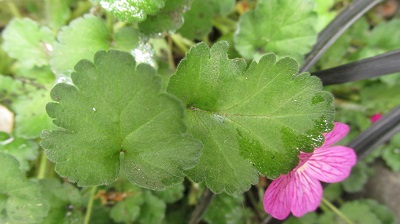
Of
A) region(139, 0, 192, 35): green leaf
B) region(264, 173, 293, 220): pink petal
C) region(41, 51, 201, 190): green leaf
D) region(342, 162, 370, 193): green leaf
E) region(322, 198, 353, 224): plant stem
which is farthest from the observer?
region(342, 162, 370, 193): green leaf

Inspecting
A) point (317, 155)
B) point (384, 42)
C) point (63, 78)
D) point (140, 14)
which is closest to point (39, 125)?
point (63, 78)

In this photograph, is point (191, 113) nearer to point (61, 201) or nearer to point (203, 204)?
point (203, 204)

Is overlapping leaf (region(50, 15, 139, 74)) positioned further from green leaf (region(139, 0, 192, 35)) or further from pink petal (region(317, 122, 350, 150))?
pink petal (region(317, 122, 350, 150))

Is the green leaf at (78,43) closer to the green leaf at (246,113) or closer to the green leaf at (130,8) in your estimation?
the green leaf at (130,8)

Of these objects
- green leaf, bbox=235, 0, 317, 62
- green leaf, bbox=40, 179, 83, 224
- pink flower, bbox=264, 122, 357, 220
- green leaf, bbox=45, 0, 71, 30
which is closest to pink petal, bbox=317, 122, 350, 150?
pink flower, bbox=264, 122, 357, 220

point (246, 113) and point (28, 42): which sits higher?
point (28, 42)

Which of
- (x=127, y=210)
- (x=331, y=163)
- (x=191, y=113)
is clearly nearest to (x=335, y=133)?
(x=331, y=163)

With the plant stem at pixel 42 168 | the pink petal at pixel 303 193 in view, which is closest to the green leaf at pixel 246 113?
the pink petal at pixel 303 193
